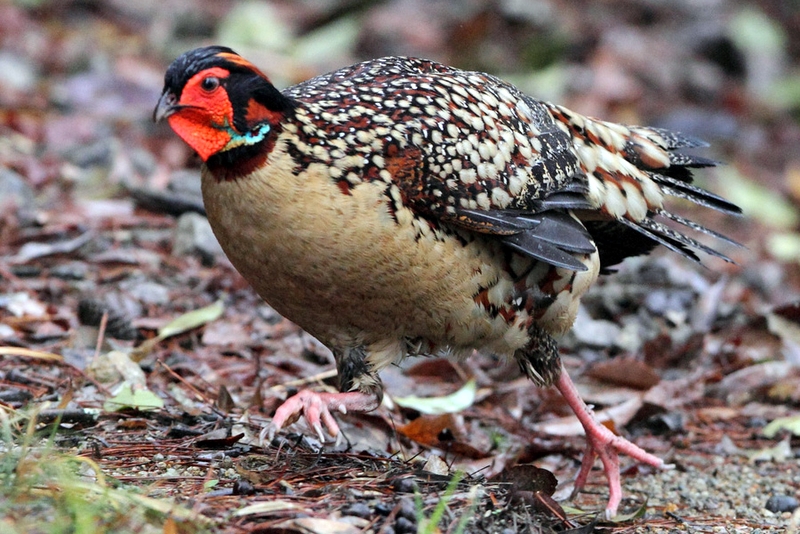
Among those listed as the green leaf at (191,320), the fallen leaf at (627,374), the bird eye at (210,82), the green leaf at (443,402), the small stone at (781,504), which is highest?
the bird eye at (210,82)

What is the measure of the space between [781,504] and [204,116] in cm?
279

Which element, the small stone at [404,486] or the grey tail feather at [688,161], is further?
the grey tail feather at [688,161]

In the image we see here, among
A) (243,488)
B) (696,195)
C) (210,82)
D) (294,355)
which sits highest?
(210,82)

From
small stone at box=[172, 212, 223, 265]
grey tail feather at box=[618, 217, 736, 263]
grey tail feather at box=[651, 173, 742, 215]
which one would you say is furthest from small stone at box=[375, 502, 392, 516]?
small stone at box=[172, 212, 223, 265]

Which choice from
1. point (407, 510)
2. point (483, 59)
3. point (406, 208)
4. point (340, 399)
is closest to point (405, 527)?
point (407, 510)

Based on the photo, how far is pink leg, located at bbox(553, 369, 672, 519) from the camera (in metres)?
4.32

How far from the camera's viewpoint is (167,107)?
11.1 ft

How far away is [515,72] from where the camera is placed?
416 inches

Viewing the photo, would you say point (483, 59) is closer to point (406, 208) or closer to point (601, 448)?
point (601, 448)

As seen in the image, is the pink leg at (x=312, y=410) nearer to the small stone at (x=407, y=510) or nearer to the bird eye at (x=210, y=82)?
the small stone at (x=407, y=510)

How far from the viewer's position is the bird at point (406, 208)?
11.1 ft

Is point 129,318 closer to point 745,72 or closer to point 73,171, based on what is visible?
point 73,171

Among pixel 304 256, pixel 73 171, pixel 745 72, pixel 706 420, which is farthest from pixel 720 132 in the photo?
pixel 304 256

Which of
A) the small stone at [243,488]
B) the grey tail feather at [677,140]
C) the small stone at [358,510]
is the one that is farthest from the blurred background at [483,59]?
the small stone at [358,510]
